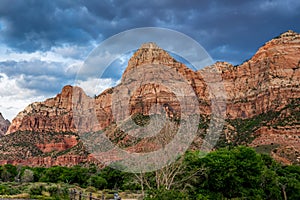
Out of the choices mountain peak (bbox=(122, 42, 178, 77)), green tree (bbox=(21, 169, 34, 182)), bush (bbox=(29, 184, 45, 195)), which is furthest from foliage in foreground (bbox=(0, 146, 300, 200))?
mountain peak (bbox=(122, 42, 178, 77))

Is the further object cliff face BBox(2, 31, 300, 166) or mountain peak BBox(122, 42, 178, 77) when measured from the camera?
mountain peak BBox(122, 42, 178, 77)

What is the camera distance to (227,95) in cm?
13675

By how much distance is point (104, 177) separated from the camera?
59.2 m

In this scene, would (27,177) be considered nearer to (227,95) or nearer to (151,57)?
(151,57)

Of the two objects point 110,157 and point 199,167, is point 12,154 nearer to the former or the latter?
point 110,157

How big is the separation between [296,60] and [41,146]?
10263cm

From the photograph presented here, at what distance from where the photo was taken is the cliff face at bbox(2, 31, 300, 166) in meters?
87.6

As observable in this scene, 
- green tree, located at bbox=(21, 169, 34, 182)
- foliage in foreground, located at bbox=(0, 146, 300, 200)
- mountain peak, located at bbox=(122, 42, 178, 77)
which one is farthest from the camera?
mountain peak, located at bbox=(122, 42, 178, 77)

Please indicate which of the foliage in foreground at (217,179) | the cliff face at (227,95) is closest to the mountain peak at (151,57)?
the cliff face at (227,95)

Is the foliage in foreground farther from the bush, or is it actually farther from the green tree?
the green tree

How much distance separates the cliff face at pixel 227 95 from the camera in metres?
87.6

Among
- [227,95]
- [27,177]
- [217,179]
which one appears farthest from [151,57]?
[217,179]

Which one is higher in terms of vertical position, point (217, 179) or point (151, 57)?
point (151, 57)

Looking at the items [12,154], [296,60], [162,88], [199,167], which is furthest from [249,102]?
[199,167]
